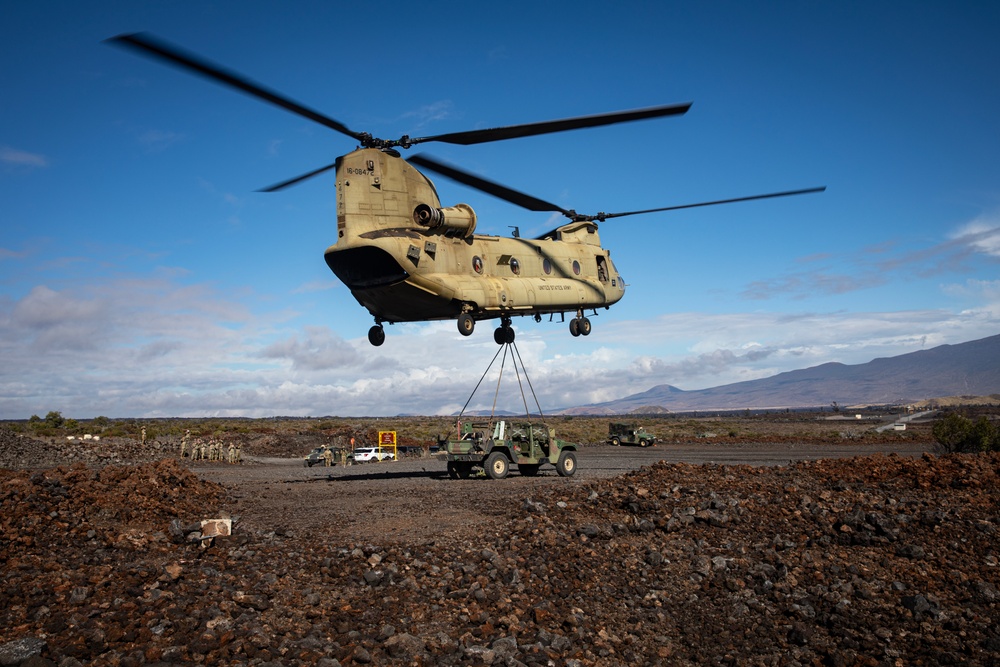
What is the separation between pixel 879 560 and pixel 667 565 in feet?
9.70

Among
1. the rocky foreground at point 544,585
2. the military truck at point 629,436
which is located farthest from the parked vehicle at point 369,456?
the rocky foreground at point 544,585

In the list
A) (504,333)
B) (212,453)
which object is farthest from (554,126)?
(212,453)

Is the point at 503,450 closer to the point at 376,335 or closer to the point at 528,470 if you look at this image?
the point at 528,470

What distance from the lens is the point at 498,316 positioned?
20484 mm

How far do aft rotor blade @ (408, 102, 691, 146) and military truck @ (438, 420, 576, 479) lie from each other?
30.6 feet

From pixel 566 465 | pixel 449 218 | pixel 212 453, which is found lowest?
pixel 566 465

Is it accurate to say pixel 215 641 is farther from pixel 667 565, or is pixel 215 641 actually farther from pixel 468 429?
pixel 468 429

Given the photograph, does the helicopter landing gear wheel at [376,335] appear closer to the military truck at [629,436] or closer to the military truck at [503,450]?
the military truck at [503,450]

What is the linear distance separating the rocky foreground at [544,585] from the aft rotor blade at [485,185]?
962 cm

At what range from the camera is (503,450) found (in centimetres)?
2180

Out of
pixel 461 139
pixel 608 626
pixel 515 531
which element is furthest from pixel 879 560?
pixel 461 139

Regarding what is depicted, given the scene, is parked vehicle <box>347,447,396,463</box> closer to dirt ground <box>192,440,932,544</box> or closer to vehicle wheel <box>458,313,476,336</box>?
dirt ground <box>192,440,932,544</box>

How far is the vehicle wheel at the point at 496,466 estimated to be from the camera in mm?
21156

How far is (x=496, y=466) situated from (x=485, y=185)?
8443 mm
